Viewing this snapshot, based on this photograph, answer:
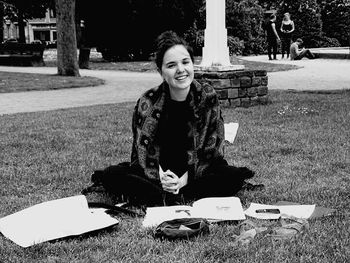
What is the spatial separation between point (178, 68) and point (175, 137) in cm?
47

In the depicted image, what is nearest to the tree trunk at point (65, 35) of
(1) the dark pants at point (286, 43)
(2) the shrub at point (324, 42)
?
(1) the dark pants at point (286, 43)

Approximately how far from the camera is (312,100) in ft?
32.5

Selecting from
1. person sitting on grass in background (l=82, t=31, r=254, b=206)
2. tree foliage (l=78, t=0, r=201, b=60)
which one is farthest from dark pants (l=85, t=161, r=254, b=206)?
tree foliage (l=78, t=0, r=201, b=60)

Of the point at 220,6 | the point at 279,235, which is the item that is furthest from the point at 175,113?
the point at 220,6

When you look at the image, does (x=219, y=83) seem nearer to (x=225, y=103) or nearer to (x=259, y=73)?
(x=225, y=103)

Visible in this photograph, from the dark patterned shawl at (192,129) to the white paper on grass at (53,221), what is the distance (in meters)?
0.54

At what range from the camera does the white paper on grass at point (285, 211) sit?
371 cm

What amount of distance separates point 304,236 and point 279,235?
13 cm

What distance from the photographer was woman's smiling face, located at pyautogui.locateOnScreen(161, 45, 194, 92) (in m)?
4.08

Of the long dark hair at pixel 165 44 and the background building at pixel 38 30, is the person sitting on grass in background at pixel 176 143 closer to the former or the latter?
the long dark hair at pixel 165 44

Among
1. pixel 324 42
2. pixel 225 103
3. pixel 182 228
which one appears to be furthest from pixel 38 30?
Answer: pixel 182 228

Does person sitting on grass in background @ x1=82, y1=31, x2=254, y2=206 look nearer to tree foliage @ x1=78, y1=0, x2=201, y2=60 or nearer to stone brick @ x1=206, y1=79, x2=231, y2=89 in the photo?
stone brick @ x1=206, y1=79, x2=231, y2=89

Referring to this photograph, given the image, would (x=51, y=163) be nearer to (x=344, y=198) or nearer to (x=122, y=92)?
(x=344, y=198)

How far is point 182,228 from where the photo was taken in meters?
3.41
